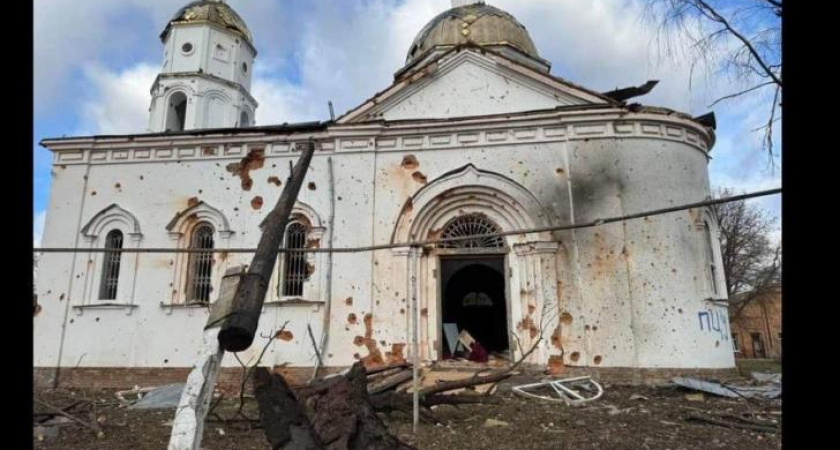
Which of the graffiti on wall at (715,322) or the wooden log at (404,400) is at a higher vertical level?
the graffiti on wall at (715,322)

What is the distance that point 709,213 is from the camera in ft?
38.7

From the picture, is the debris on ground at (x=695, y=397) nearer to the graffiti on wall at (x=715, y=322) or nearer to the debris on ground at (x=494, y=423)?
the graffiti on wall at (x=715, y=322)

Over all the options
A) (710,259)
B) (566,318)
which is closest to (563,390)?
(566,318)

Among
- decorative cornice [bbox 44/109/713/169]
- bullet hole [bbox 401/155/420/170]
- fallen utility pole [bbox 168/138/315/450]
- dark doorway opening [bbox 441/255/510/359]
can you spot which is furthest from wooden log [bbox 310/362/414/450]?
dark doorway opening [bbox 441/255/510/359]

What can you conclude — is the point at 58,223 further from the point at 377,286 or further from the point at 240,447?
the point at 240,447

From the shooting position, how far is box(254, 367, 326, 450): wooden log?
13.4ft

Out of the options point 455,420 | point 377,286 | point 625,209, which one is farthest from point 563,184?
point 455,420

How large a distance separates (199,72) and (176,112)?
2119mm

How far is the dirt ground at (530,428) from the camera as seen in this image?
249 inches

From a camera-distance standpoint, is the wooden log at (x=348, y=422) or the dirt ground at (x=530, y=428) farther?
the dirt ground at (x=530, y=428)

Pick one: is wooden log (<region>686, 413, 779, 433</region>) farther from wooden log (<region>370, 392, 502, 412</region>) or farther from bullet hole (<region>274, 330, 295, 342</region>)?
bullet hole (<region>274, 330, 295, 342</region>)

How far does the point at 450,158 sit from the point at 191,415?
9102 mm

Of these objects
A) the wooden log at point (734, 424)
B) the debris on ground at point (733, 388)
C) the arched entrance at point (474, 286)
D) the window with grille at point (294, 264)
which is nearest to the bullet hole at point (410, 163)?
the arched entrance at point (474, 286)

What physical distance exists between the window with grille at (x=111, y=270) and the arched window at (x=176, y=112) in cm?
885
